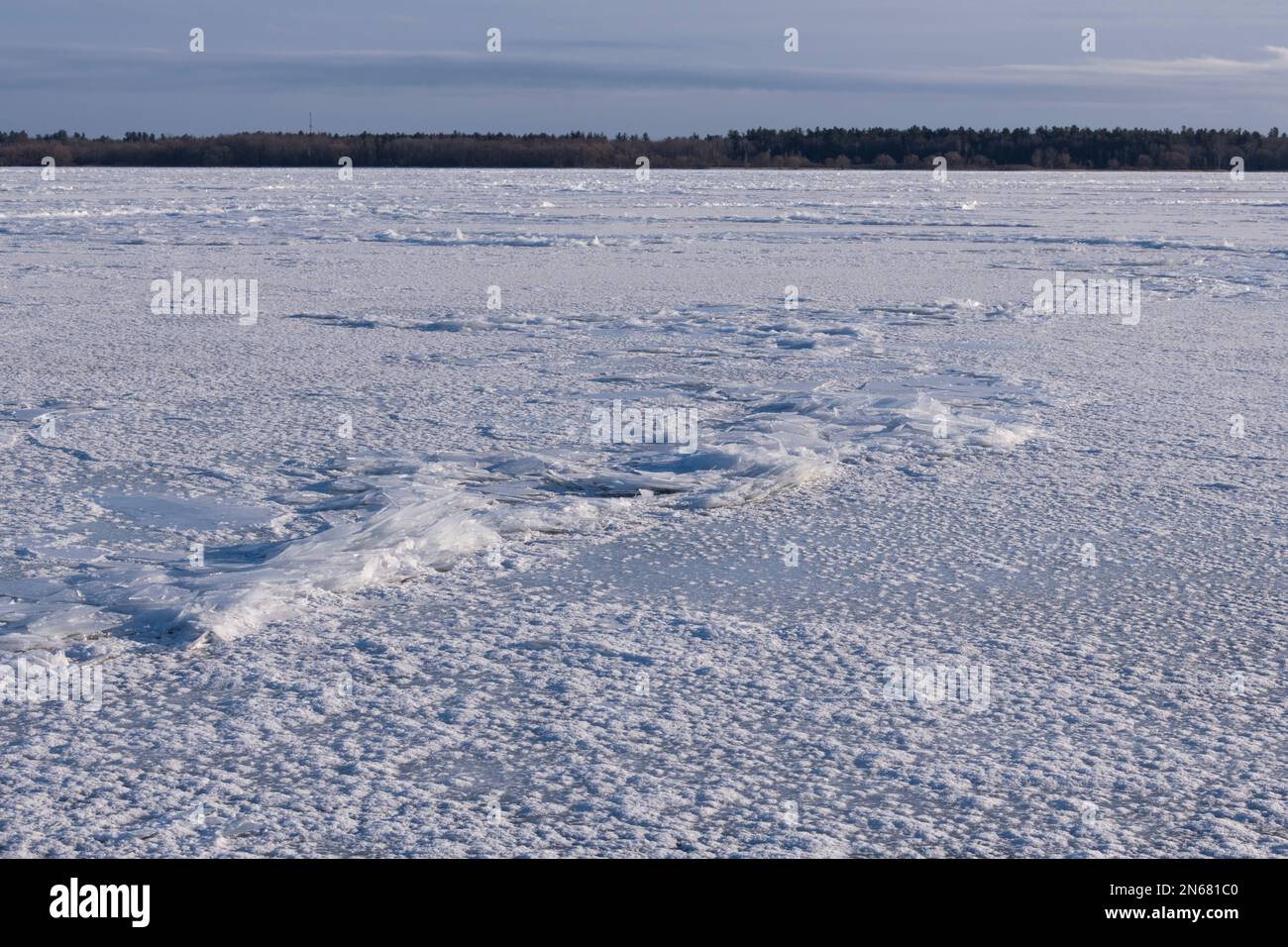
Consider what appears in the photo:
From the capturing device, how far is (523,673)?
9.78ft

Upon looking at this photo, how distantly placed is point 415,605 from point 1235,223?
21860 millimetres

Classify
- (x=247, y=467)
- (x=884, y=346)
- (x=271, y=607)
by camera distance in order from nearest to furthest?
1. (x=271, y=607)
2. (x=247, y=467)
3. (x=884, y=346)

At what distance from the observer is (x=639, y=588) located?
142 inches

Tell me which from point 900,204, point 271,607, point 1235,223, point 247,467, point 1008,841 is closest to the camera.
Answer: point 1008,841

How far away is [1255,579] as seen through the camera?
3.68 meters

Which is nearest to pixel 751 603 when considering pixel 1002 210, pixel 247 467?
pixel 247 467

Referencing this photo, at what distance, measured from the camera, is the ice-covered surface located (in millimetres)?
2359

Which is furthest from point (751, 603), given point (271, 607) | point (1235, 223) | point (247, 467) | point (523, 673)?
point (1235, 223)

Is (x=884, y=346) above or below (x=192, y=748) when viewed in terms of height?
above

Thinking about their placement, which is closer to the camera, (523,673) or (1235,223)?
(523,673)

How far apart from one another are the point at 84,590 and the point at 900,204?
89.7ft

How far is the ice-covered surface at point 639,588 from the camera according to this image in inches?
92.9

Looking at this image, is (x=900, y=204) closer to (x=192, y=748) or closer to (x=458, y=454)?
(x=458, y=454)

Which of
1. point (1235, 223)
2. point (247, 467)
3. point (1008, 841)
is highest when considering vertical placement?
point (1235, 223)
